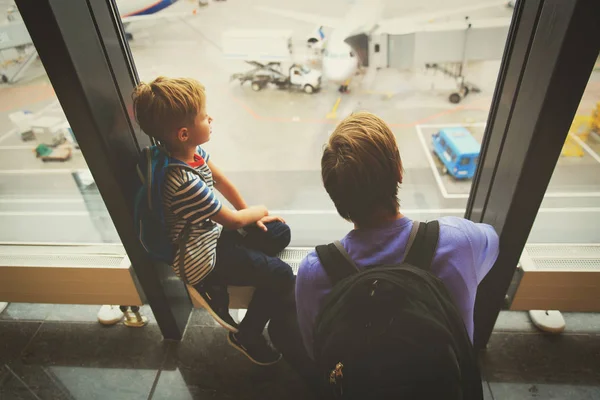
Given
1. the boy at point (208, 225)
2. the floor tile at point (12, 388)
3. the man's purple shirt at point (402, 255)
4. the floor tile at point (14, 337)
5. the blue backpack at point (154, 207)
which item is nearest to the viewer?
the man's purple shirt at point (402, 255)

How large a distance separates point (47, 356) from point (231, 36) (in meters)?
1.74

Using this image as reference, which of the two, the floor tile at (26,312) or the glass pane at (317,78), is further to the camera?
the floor tile at (26,312)

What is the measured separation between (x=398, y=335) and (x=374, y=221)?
28 cm

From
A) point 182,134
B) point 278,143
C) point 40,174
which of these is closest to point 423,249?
point 182,134

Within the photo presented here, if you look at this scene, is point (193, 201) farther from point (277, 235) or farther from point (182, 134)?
point (277, 235)

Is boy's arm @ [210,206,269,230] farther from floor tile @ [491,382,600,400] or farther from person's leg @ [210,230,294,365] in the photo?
floor tile @ [491,382,600,400]

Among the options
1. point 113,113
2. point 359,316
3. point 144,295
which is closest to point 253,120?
point 113,113

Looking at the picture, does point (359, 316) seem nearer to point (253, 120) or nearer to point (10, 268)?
point (253, 120)

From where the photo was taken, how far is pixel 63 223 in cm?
218

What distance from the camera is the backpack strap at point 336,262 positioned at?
1.06 meters

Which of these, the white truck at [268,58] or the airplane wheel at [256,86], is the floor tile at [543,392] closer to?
the white truck at [268,58]

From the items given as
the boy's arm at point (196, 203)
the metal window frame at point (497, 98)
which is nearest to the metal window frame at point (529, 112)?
the metal window frame at point (497, 98)

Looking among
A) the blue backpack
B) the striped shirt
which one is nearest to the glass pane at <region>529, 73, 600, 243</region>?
the striped shirt

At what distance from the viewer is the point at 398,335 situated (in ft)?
3.07
